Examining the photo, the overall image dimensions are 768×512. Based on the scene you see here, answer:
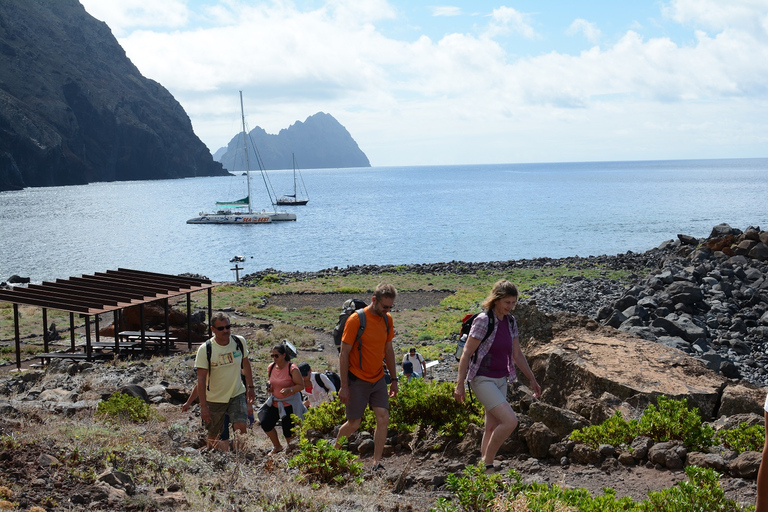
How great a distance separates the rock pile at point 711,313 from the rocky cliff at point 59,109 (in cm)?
13959

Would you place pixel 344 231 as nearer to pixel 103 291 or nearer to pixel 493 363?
pixel 103 291

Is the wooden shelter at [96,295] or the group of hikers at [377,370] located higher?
the group of hikers at [377,370]

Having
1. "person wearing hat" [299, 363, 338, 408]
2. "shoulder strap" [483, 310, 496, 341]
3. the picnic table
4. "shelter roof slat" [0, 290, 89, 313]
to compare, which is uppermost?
"shoulder strap" [483, 310, 496, 341]

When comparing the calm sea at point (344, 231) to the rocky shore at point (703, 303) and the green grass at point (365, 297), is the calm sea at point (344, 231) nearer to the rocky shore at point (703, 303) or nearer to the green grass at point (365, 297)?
the green grass at point (365, 297)

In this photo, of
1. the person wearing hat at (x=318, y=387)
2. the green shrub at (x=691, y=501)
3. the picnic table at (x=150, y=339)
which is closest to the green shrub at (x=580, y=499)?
the green shrub at (x=691, y=501)

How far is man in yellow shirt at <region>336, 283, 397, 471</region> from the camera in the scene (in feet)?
22.1

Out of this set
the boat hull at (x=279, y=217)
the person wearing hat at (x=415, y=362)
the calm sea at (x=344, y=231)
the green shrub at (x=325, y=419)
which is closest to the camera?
the green shrub at (x=325, y=419)

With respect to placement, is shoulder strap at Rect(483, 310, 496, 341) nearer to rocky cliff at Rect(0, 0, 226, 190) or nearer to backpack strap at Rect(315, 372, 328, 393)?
backpack strap at Rect(315, 372, 328, 393)

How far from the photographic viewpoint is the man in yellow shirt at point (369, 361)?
673 cm

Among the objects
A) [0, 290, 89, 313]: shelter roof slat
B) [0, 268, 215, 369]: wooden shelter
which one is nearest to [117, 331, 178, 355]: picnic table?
[0, 268, 215, 369]: wooden shelter

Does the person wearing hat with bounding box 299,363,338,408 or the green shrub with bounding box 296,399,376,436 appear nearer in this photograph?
the green shrub with bounding box 296,399,376,436

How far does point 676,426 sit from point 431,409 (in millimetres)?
2743

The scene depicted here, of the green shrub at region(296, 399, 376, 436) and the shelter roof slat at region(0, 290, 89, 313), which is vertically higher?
the shelter roof slat at region(0, 290, 89, 313)

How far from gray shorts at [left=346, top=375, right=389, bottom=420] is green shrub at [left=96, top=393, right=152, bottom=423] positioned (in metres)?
3.72
